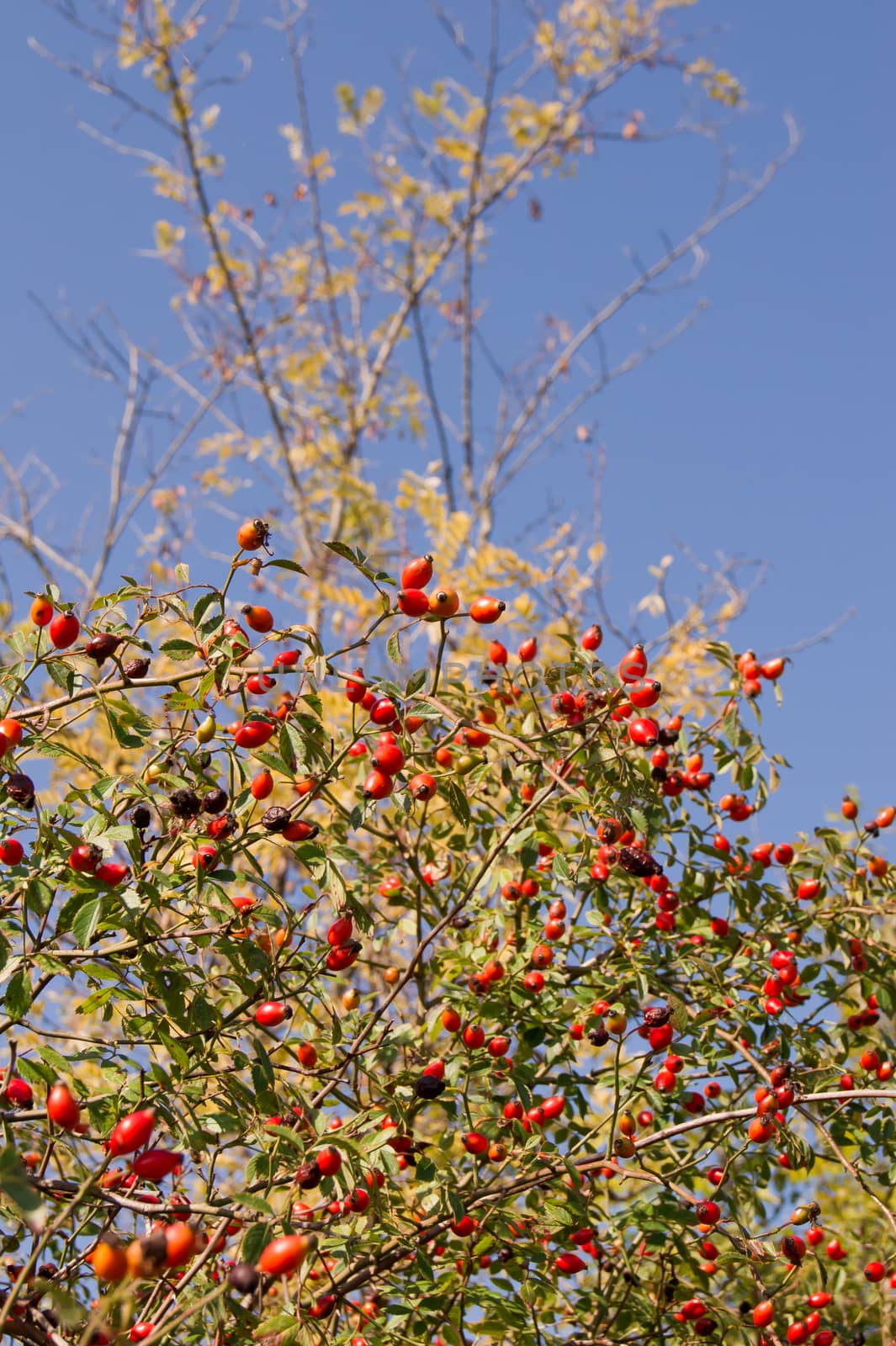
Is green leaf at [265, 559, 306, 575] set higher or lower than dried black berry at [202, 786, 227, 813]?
higher

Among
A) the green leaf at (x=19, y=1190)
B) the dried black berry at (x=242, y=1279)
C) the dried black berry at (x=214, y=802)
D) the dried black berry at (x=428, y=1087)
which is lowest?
the green leaf at (x=19, y=1190)

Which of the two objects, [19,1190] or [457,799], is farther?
[457,799]

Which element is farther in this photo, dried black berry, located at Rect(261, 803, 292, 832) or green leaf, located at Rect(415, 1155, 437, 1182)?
green leaf, located at Rect(415, 1155, 437, 1182)

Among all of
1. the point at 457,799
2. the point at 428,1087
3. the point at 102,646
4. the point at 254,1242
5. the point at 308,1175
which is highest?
the point at 457,799

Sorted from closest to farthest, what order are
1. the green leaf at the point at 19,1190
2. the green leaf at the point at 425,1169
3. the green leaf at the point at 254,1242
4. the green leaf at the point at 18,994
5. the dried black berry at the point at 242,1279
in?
1. the green leaf at the point at 19,1190
2. the dried black berry at the point at 242,1279
3. the green leaf at the point at 254,1242
4. the green leaf at the point at 18,994
5. the green leaf at the point at 425,1169

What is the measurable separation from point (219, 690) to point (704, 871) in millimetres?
1335

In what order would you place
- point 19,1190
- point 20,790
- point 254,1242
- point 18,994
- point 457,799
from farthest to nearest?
point 457,799 → point 20,790 → point 18,994 → point 254,1242 → point 19,1190

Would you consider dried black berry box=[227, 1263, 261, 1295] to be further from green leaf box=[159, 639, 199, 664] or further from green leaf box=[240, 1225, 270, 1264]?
green leaf box=[159, 639, 199, 664]

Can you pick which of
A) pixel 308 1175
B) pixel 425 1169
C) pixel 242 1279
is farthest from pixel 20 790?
pixel 425 1169

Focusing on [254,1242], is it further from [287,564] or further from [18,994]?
[287,564]

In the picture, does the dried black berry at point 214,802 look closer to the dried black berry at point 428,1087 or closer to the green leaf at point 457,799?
the green leaf at point 457,799

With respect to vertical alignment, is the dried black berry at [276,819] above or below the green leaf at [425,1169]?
above

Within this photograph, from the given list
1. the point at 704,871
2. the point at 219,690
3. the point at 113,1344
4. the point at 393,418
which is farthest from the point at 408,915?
the point at 393,418

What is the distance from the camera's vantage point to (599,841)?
2.36m
